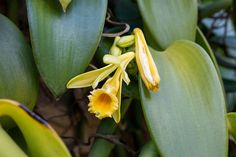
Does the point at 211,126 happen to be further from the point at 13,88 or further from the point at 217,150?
the point at 13,88

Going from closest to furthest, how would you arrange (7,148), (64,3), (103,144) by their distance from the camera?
1. (7,148)
2. (64,3)
3. (103,144)

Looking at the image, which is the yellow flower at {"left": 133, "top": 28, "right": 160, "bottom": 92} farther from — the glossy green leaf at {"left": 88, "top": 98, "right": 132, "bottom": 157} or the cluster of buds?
the glossy green leaf at {"left": 88, "top": 98, "right": 132, "bottom": 157}

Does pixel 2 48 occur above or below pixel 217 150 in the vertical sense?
above

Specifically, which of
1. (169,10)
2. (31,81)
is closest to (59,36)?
(31,81)

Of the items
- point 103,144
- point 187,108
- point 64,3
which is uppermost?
point 64,3

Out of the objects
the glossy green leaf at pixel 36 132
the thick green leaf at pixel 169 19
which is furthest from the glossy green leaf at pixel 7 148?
the thick green leaf at pixel 169 19

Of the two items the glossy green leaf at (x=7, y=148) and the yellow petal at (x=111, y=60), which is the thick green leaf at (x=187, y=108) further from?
the glossy green leaf at (x=7, y=148)

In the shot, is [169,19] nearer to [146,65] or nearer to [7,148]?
[146,65]

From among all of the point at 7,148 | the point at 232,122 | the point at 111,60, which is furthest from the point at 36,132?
the point at 232,122
